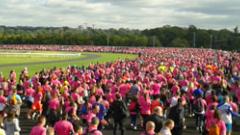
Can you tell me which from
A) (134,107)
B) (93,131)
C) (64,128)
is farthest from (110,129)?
(93,131)

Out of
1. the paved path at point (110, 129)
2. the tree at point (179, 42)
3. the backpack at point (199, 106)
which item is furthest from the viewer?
the tree at point (179, 42)

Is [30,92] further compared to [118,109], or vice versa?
[30,92]

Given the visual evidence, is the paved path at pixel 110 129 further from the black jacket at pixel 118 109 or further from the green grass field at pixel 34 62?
the green grass field at pixel 34 62

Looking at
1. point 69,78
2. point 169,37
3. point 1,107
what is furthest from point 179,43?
point 1,107

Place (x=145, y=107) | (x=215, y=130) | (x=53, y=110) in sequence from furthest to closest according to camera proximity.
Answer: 1. (x=145, y=107)
2. (x=53, y=110)
3. (x=215, y=130)

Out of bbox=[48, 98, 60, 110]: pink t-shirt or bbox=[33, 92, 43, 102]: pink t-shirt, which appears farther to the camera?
bbox=[33, 92, 43, 102]: pink t-shirt

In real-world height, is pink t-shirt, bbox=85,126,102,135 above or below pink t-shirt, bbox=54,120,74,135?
above

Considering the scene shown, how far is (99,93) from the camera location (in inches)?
684

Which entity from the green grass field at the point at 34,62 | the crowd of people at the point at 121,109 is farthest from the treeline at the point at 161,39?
the crowd of people at the point at 121,109

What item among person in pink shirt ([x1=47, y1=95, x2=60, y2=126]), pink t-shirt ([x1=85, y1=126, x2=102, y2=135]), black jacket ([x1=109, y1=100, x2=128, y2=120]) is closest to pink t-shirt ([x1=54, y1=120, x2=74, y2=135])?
pink t-shirt ([x1=85, y1=126, x2=102, y2=135])

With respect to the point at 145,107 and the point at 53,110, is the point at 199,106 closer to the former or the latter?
the point at 145,107

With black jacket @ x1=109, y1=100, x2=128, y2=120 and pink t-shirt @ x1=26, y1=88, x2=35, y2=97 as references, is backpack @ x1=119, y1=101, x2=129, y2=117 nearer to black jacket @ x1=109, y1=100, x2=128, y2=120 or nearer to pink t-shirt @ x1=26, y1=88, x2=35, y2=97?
black jacket @ x1=109, y1=100, x2=128, y2=120

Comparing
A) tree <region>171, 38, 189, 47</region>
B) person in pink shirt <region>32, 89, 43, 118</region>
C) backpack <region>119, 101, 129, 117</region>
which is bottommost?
tree <region>171, 38, 189, 47</region>

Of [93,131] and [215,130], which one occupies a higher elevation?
[93,131]
